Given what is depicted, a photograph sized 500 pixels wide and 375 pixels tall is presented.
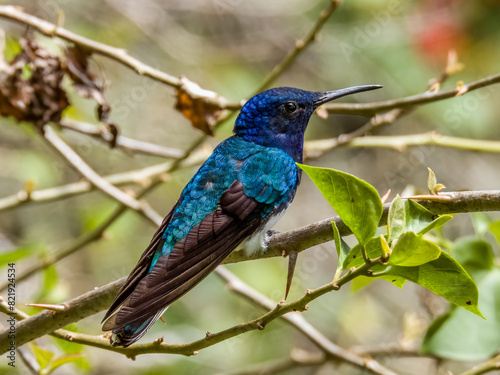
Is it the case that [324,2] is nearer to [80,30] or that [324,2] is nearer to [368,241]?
[80,30]

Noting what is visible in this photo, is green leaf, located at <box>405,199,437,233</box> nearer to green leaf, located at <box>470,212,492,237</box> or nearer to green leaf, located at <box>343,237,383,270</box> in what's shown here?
green leaf, located at <box>343,237,383,270</box>

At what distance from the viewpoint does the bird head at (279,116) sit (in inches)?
106

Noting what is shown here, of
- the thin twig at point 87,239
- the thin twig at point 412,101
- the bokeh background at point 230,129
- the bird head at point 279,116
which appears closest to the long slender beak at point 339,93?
the bird head at point 279,116

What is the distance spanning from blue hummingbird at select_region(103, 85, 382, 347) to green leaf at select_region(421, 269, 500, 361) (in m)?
0.66

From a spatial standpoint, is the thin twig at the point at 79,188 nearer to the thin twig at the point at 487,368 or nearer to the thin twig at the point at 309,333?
the thin twig at the point at 309,333

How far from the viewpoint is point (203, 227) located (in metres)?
2.02

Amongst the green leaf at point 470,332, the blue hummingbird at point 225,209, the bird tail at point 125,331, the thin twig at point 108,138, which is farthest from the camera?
the thin twig at point 108,138

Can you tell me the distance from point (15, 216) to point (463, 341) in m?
4.33

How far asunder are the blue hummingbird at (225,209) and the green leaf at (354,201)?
58cm

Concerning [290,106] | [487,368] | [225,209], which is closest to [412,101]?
[290,106]

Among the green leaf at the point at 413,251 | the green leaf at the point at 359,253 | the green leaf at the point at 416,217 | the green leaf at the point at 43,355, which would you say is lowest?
the green leaf at the point at 413,251

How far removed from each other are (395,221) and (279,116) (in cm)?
144

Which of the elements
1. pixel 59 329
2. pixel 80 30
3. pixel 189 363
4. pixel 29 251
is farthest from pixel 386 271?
pixel 80 30

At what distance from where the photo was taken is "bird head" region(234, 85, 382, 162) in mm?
2688
